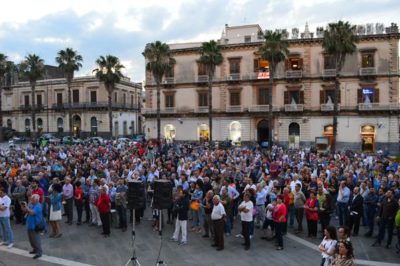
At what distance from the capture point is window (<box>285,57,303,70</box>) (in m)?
43.8

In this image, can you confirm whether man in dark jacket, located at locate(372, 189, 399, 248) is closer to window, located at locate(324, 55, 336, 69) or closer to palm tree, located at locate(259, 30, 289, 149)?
palm tree, located at locate(259, 30, 289, 149)

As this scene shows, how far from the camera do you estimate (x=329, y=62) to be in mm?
42781

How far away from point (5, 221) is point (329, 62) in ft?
127

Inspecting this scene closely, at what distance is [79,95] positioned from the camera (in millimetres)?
62938

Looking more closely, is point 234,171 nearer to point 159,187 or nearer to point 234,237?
point 234,237

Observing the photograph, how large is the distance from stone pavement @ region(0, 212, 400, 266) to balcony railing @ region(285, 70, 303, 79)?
108 ft

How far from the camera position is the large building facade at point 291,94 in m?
41.1

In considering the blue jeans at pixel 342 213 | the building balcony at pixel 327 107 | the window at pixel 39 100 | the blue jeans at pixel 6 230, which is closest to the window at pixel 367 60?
the building balcony at pixel 327 107

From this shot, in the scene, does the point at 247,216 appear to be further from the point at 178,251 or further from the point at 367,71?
the point at 367,71

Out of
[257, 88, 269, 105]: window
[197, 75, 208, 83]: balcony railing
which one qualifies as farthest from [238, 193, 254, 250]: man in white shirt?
[197, 75, 208, 83]: balcony railing

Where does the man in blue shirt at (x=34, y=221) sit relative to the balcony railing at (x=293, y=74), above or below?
below

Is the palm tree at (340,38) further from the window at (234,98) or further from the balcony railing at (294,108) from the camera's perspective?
the window at (234,98)

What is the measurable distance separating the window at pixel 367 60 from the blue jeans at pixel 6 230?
3958 centimetres

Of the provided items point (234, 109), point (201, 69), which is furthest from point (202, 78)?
point (234, 109)
